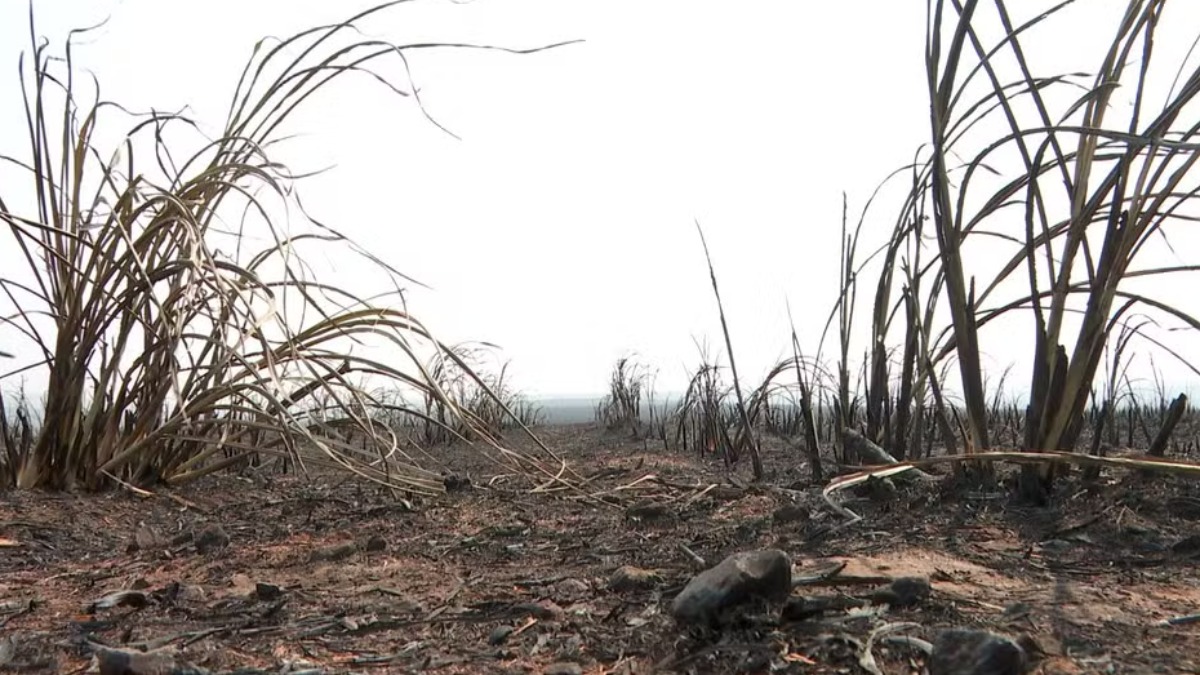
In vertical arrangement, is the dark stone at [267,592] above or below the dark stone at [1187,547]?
below

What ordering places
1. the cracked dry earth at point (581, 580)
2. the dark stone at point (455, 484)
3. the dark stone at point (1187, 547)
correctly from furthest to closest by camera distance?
the dark stone at point (455, 484) < the dark stone at point (1187, 547) < the cracked dry earth at point (581, 580)

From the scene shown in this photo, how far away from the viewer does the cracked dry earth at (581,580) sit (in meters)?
0.81

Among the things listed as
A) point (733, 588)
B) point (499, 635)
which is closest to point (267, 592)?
point (499, 635)

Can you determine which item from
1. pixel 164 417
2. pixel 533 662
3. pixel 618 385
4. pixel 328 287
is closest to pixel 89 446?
pixel 164 417

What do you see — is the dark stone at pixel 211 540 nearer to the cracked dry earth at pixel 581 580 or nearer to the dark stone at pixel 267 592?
the cracked dry earth at pixel 581 580

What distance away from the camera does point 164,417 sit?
2.19 meters

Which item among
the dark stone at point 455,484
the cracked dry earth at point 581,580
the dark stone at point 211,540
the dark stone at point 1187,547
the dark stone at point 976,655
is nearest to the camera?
the dark stone at point 976,655

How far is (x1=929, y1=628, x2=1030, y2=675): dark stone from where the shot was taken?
67 cm

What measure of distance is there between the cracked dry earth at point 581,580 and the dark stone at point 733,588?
0.02 metres

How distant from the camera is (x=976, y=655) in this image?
0.69 metres

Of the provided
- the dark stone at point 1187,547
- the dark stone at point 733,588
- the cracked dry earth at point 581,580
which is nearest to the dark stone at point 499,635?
the cracked dry earth at point 581,580

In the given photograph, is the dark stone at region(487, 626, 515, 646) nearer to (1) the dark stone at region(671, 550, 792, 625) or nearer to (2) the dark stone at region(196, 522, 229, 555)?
(1) the dark stone at region(671, 550, 792, 625)

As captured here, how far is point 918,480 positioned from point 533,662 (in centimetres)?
108

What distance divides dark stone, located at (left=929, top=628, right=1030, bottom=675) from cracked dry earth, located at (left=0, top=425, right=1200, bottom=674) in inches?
1.2
